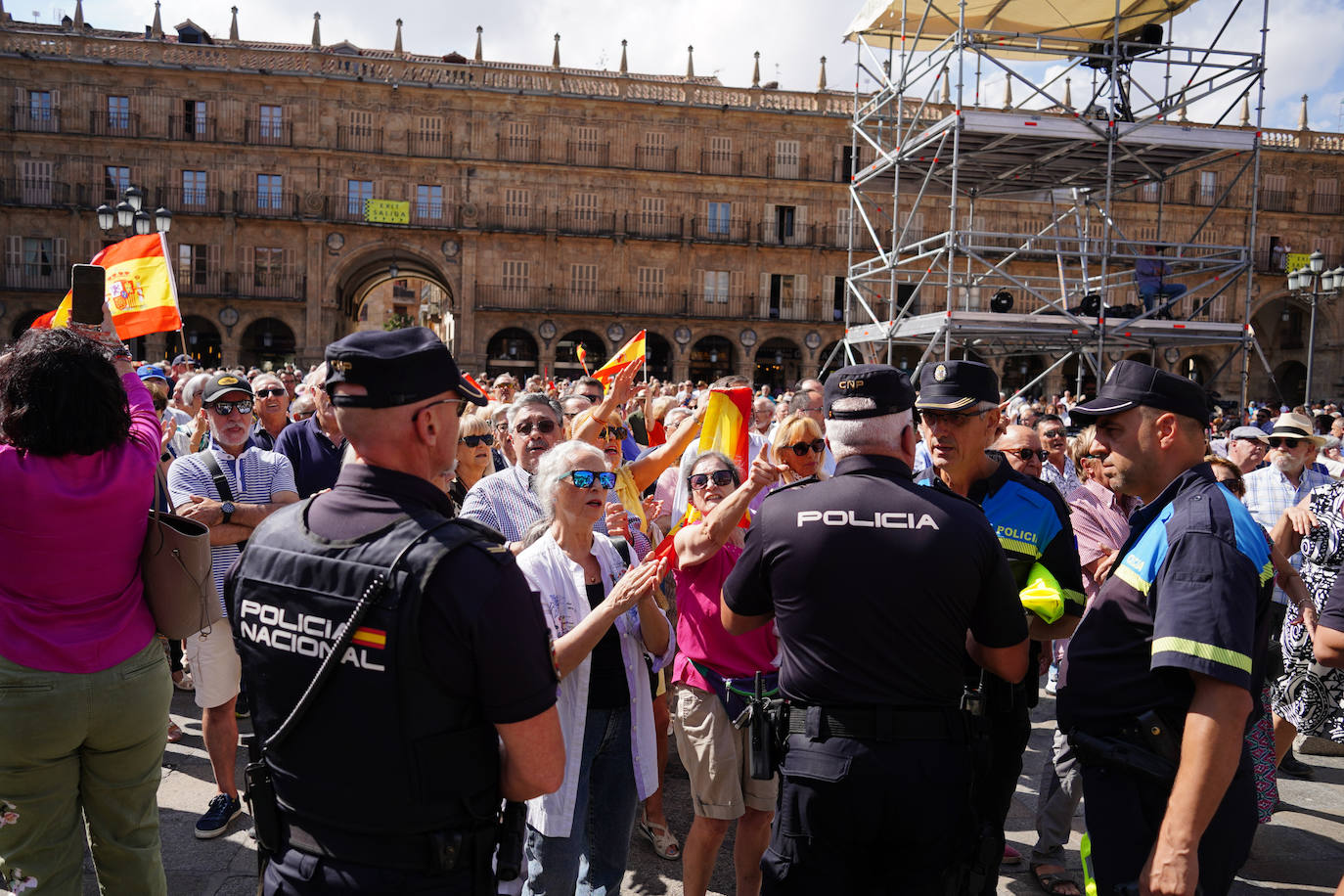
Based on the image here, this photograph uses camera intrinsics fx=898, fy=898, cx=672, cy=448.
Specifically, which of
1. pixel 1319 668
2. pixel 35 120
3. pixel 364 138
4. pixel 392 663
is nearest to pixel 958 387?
pixel 392 663

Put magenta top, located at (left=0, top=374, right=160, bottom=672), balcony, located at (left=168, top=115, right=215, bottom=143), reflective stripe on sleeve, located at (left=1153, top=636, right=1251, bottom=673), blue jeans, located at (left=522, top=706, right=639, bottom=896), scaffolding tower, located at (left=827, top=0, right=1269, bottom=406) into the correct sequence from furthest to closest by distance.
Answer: balcony, located at (left=168, top=115, right=215, bottom=143)
scaffolding tower, located at (left=827, top=0, right=1269, bottom=406)
blue jeans, located at (left=522, top=706, right=639, bottom=896)
magenta top, located at (left=0, top=374, right=160, bottom=672)
reflective stripe on sleeve, located at (left=1153, top=636, right=1251, bottom=673)

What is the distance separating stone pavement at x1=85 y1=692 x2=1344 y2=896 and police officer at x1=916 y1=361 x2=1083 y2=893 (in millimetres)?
1235

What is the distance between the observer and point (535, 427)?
430 cm

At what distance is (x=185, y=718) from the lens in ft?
18.7

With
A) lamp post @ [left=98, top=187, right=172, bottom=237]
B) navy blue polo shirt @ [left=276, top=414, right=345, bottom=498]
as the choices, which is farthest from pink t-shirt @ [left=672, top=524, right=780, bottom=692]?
lamp post @ [left=98, top=187, right=172, bottom=237]

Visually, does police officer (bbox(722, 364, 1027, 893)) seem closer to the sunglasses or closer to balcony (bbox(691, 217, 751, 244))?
the sunglasses

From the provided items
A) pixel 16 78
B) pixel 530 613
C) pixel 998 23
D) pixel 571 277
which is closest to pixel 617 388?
pixel 530 613

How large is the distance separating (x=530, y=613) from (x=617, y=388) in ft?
11.1

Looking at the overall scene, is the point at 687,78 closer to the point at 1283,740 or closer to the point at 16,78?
the point at 16,78

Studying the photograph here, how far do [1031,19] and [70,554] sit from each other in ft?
43.1

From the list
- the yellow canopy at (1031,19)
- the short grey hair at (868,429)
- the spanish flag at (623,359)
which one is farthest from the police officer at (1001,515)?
the yellow canopy at (1031,19)

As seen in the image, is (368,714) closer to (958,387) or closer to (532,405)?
(958,387)

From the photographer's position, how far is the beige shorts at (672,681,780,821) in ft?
11.4

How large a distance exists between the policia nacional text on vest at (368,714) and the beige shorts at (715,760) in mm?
1629
